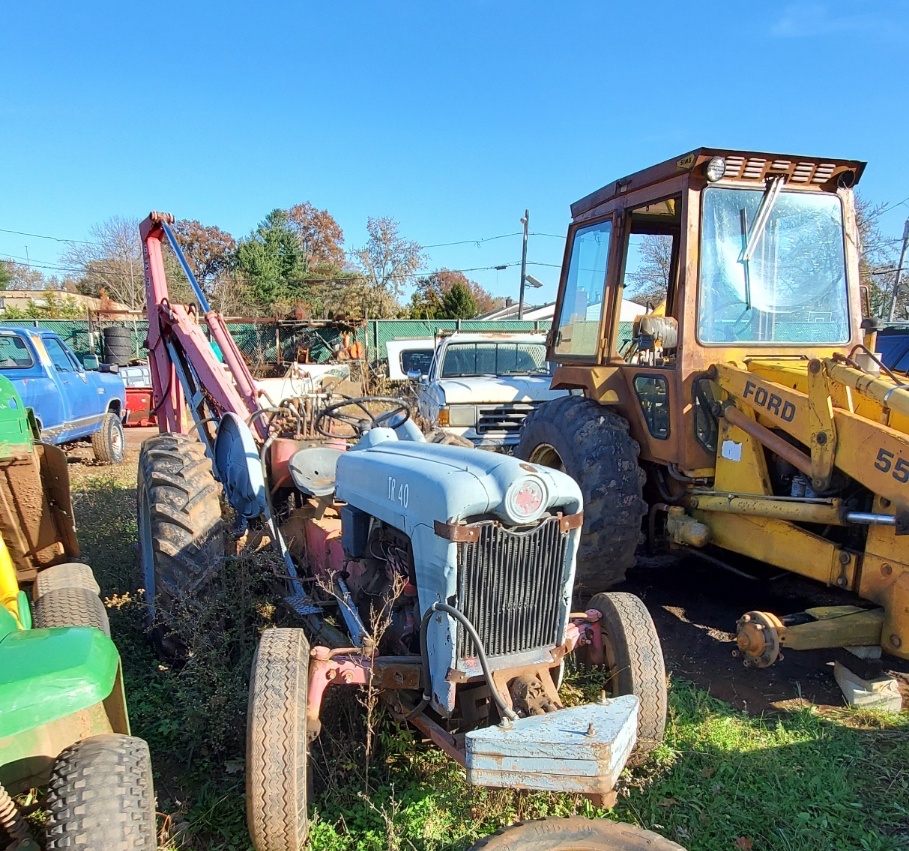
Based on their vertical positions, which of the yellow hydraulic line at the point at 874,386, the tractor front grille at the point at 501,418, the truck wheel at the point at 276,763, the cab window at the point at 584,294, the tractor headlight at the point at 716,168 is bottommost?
→ the truck wheel at the point at 276,763

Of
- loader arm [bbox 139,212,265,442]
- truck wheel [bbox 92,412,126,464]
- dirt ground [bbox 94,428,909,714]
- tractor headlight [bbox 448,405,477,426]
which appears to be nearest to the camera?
dirt ground [bbox 94,428,909,714]

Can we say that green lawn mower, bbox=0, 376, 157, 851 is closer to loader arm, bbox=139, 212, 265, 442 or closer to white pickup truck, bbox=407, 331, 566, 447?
loader arm, bbox=139, 212, 265, 442

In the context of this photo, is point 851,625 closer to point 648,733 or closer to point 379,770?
point 648,733

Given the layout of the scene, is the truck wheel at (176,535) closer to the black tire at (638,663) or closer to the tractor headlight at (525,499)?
the tractor headlight at (525,499)

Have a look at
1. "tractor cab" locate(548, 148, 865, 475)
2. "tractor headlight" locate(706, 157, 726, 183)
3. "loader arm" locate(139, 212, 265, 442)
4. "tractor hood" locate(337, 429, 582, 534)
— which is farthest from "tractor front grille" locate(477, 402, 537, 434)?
"tractor hood" locate(337, 429, 582, 534)

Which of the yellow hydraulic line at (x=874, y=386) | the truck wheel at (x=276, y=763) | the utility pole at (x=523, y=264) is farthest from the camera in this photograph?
the utility pole at (x=523, y=264)

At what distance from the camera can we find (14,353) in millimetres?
8250

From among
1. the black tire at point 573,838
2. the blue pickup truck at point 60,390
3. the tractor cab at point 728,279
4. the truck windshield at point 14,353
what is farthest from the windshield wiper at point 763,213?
the truck windshield at point 14,353

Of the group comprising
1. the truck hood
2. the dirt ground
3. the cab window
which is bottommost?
the dirt ground

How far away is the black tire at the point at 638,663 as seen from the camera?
267 centimetres

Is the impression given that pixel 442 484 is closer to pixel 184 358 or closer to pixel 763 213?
pixel 763 213

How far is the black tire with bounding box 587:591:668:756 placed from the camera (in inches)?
105

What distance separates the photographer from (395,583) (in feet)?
8.65

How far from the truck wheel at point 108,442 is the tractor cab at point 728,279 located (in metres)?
7.34
